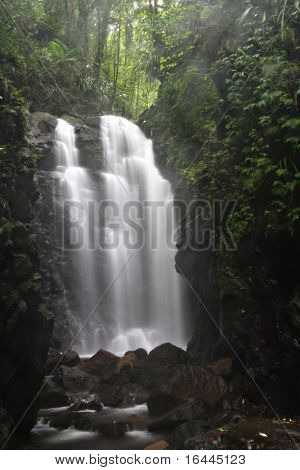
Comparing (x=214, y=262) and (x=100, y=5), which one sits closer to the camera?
(x=214, y=262)

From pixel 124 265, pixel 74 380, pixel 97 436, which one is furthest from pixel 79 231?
pixel 97 436

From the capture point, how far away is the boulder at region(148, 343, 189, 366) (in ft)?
28.6

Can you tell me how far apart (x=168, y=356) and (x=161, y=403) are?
1.90m

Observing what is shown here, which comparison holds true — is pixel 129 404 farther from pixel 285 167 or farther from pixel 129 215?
pixel 129 215

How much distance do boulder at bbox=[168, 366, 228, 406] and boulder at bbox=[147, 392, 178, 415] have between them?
15 centimetres

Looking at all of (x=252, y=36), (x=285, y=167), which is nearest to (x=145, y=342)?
(x=285, y=167)

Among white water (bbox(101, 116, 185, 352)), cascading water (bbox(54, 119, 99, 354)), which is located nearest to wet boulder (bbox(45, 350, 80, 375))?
cascading water (bbox(54, 119, 99, 354))

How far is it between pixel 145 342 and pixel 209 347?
2.98 metres

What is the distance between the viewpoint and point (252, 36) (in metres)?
7.77

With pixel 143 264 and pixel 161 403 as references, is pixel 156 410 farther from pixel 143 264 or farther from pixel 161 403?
pixel 143 264

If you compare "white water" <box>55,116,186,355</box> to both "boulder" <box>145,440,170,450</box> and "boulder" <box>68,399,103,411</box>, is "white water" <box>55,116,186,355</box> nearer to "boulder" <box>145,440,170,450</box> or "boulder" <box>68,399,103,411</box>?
"boulder" <box>68,399,103,411</box>

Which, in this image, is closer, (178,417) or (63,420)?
(178,417)

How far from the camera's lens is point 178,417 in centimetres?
618

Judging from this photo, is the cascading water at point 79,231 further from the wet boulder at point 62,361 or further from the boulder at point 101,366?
the boulder at point 101,366
